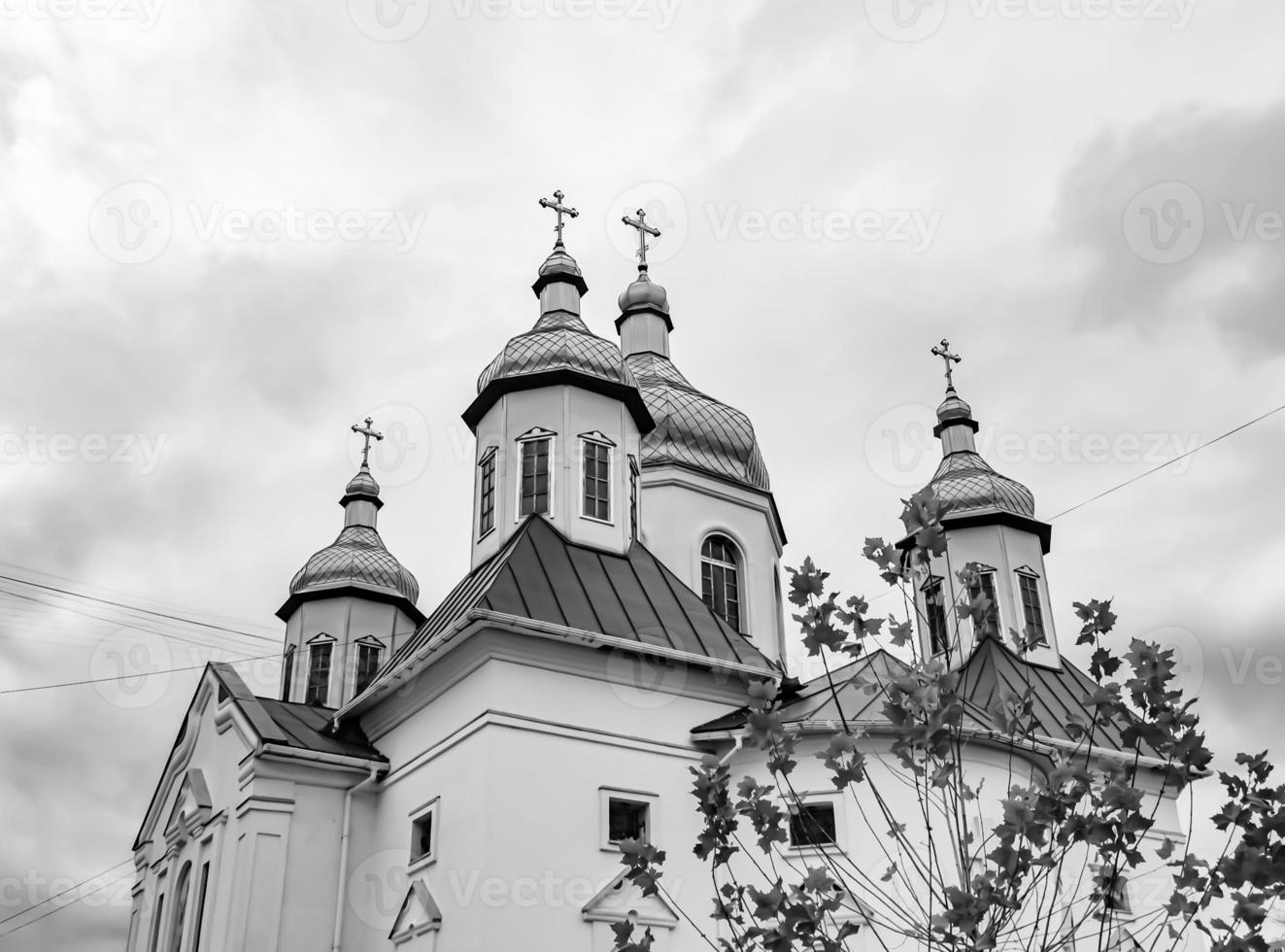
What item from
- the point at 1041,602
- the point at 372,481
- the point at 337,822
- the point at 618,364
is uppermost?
the point at 372,481

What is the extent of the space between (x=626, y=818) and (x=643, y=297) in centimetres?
1339

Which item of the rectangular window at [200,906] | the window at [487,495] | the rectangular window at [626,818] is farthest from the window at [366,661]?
the rectangular window at [626,818]

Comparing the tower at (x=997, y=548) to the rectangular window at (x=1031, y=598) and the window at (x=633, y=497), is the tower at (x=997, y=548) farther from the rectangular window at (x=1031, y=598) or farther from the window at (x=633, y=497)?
the window at (x=633, y=497)

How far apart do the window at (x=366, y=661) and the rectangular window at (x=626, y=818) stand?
13.3 m

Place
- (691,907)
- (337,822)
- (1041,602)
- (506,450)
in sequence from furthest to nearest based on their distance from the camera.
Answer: (1041,602) < (506,450) < (337,822) < (691,907)

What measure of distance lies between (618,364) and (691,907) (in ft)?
25.9

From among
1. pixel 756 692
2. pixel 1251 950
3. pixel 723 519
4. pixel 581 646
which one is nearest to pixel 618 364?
pixel 723 519

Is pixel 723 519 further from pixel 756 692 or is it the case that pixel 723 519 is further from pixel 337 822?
pixel 756 692

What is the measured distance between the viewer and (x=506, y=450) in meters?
16.6

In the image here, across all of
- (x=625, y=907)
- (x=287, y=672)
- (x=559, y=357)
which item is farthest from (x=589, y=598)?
(x=287, y=672)

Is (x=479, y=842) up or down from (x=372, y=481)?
down

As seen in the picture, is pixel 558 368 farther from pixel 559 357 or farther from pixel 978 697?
pixel 978 697

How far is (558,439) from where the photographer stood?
16.4 meters

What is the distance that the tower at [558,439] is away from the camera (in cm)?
1597
